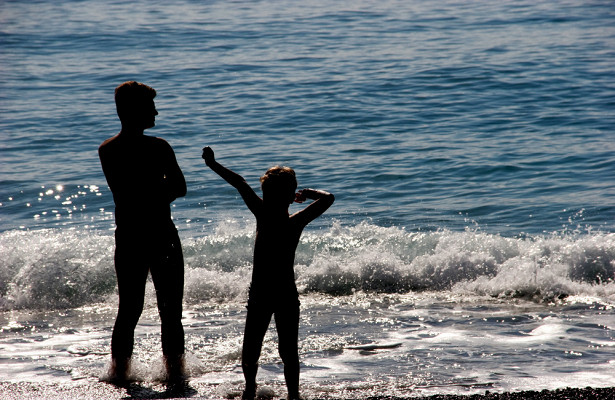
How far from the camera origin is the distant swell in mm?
8102

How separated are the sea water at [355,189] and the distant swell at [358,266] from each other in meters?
0.03

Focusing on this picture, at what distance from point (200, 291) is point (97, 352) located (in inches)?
80.0

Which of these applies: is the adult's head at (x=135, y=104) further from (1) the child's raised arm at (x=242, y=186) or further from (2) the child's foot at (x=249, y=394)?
(2) the child's foot at (x=249, y=394)

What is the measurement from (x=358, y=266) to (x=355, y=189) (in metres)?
3.44

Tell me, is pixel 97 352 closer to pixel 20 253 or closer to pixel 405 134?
pixel 20 253

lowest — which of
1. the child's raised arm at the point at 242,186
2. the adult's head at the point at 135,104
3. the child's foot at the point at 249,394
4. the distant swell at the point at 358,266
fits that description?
the distant swell at the point at 358,266

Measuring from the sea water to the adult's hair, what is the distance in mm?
1895

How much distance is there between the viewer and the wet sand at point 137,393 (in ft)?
15.9

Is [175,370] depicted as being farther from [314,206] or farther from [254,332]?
[314,206]

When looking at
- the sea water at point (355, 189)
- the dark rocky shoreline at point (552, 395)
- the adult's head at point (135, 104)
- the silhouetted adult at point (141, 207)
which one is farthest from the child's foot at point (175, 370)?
the adult's head at point (135, 104)

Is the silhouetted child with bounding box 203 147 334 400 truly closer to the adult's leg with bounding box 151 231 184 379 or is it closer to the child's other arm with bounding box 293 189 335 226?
the child's other arm with bounding box 293 189 335 226

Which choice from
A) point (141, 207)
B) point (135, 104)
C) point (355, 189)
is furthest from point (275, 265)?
point (355, 189)

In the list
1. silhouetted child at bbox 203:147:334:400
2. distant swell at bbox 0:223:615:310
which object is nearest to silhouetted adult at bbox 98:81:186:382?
silhouetted child at bbox 203:147:334:400

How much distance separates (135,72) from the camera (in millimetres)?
19391
